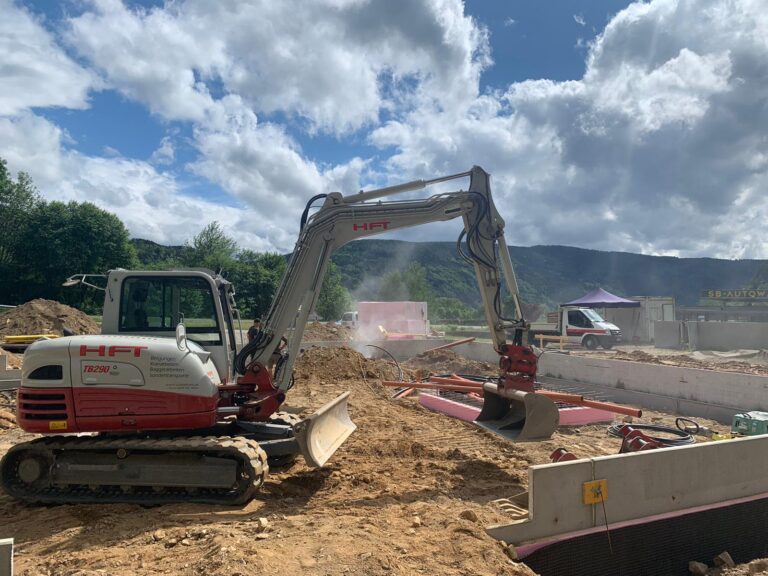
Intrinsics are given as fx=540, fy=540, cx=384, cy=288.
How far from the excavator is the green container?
3.26m

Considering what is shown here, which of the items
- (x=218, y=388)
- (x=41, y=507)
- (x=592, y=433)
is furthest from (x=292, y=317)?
(x=592, y=433)

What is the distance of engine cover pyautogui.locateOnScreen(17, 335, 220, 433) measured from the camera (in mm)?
5422

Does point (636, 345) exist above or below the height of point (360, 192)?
below

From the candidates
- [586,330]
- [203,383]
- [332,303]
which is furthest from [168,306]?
[332,303]

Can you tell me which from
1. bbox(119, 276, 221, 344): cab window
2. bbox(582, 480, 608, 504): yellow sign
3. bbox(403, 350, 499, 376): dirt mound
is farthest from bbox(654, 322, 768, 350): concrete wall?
bbox(119, 276, 221, 344): cab window

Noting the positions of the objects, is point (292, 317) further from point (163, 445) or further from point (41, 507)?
point (41, 507)

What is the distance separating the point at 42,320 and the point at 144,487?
708 inches

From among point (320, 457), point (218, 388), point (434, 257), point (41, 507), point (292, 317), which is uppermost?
point (434, 257)

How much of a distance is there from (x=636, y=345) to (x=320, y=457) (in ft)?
90.1

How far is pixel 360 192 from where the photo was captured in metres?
6.96

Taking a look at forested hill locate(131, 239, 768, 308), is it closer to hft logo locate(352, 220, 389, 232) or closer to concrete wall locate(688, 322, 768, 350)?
concrete wall locate(688, 322, 768, 350)

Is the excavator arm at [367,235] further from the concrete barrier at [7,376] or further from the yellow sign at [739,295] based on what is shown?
the yellow sign at [739,295]

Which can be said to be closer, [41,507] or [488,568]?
[488,568]


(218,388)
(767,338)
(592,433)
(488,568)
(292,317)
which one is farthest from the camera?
(767,338)
